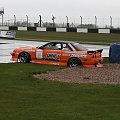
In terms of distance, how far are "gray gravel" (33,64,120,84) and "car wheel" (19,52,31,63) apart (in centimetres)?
392

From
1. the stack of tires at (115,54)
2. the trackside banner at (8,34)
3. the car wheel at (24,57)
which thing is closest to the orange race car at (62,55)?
the car wheel at (24,57)

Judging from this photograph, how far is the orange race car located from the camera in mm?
19031

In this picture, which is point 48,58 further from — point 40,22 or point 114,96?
point 40,22

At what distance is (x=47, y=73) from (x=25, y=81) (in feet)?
8.45

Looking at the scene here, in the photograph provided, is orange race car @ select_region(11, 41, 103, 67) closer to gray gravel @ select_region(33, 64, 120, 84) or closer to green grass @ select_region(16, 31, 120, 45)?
gray gravel @ select_region(33, 64, 120, 84)

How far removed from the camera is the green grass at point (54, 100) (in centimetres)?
857

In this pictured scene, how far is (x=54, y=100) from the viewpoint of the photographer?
33.8 ft

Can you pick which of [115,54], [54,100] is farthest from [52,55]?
[54,100]

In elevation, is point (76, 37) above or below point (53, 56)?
above

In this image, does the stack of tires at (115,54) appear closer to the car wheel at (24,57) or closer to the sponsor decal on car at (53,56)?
the sponsor decal on car at (53,56)

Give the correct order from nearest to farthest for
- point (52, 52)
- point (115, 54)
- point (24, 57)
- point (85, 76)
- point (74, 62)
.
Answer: point (85, 76) < point (74, 62) < point (52, 52) < point (24, 57) < point (115, 54)

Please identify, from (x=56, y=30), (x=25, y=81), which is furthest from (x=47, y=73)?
(x=56, y=30)

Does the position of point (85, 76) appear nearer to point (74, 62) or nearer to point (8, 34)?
point (74, 62)

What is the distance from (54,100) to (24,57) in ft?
34.8
